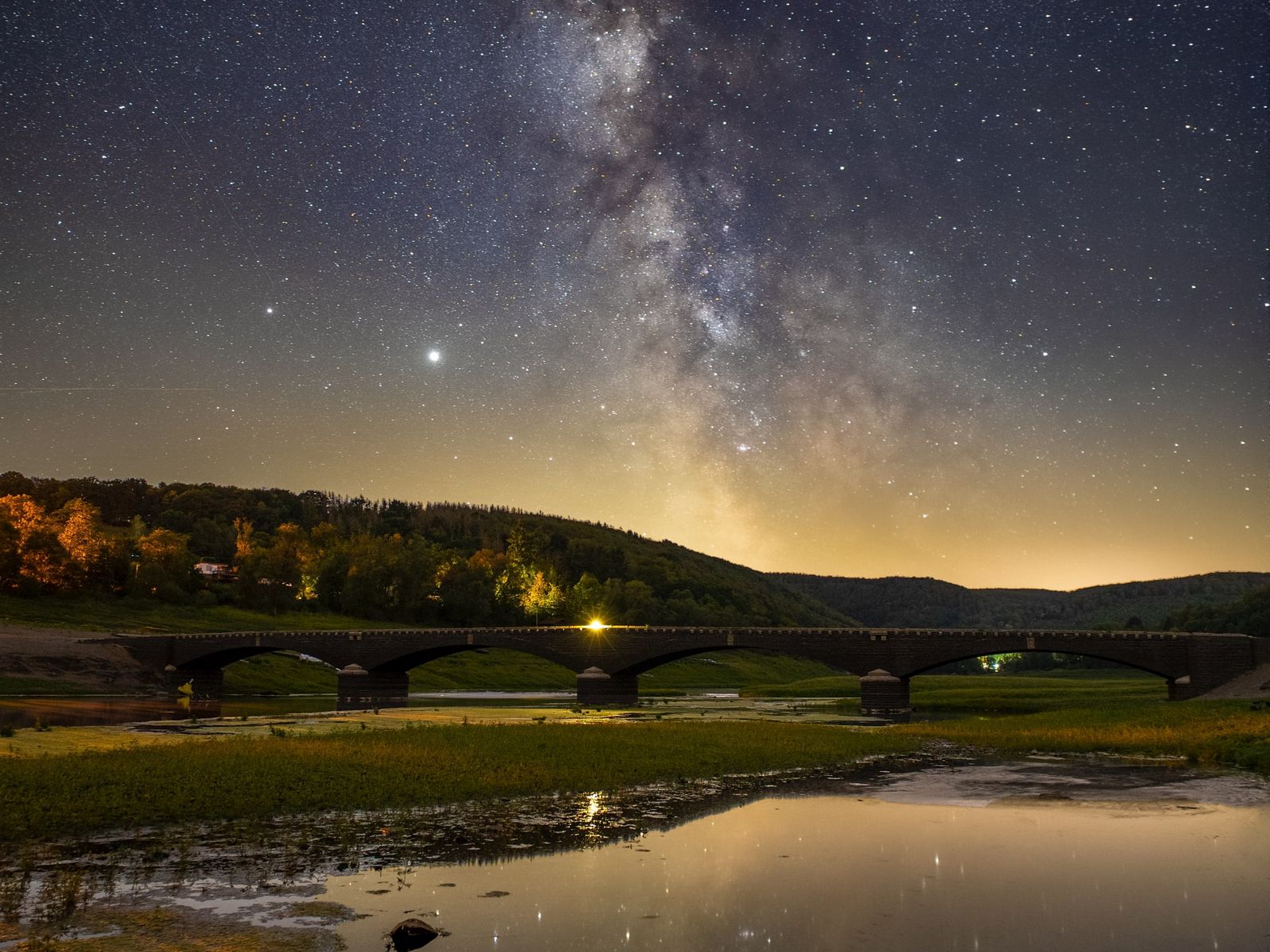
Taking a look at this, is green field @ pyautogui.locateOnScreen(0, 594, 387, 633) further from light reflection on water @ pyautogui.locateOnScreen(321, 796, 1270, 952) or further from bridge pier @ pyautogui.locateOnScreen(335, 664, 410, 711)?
light reflection on water @ pyautogui.locateOnScreen(321, 796, 1270, 952)

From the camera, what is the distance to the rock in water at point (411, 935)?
11.7 m

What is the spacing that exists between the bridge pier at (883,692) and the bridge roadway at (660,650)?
106 millimetres

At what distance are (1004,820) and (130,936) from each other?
17816mm

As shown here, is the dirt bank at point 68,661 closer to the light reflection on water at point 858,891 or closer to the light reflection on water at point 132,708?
the light reflection on water at point 132,708

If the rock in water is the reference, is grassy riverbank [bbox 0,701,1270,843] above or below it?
below

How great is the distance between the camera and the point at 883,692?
303 ft

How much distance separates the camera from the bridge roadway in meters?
84.2

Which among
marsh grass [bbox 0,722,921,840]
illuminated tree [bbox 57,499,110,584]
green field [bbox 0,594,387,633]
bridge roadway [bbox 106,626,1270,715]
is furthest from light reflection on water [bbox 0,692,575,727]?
illuminated tree [bbox 57,499,110,584]

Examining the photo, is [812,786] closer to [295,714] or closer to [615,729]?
[615,729]

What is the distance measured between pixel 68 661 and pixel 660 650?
60.8 meters

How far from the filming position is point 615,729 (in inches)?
1789

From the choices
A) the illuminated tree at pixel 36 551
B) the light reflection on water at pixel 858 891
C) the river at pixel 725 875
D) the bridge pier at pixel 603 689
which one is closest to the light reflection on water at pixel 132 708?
the bridge pier at pixel 603 689

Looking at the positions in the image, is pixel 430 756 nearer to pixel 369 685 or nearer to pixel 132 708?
pixel 132 708

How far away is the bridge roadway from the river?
68317 mm
